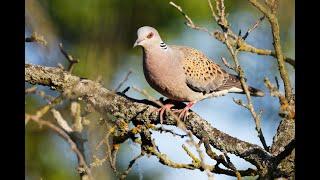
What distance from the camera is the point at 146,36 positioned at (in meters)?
1.41

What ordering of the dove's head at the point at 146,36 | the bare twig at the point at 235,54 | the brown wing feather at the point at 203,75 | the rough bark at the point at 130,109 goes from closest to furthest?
1. the bare twig at the point at 235,54
2. the rough bark at the point at 130,109
3. the dove's head at the point at 146,36
4. the brown wing feather at the point at 203,75

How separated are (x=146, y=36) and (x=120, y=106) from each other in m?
0.18

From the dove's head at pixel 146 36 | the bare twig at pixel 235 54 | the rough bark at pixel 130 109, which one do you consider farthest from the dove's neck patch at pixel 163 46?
the bare twig at pixel 235 54

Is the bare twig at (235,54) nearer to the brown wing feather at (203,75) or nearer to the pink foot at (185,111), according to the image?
the pink foot at (185,111)

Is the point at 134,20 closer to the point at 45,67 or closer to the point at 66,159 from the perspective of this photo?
the point at 45,67

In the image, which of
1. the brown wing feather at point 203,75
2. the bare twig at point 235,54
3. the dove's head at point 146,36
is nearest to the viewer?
the bare twig at point 235,54

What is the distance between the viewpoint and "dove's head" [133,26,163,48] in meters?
1.41

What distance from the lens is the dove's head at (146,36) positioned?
1.41 meters

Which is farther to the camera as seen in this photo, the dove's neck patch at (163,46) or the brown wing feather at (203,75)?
the brown wing feather at (203,75)

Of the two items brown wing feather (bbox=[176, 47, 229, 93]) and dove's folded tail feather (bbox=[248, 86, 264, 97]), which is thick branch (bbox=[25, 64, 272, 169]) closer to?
dove's folded tail feather (bbox=[248, 86, 264, 97])

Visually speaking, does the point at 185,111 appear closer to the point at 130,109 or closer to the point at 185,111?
the point at 185,111

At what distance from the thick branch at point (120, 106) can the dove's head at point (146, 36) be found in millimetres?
140
